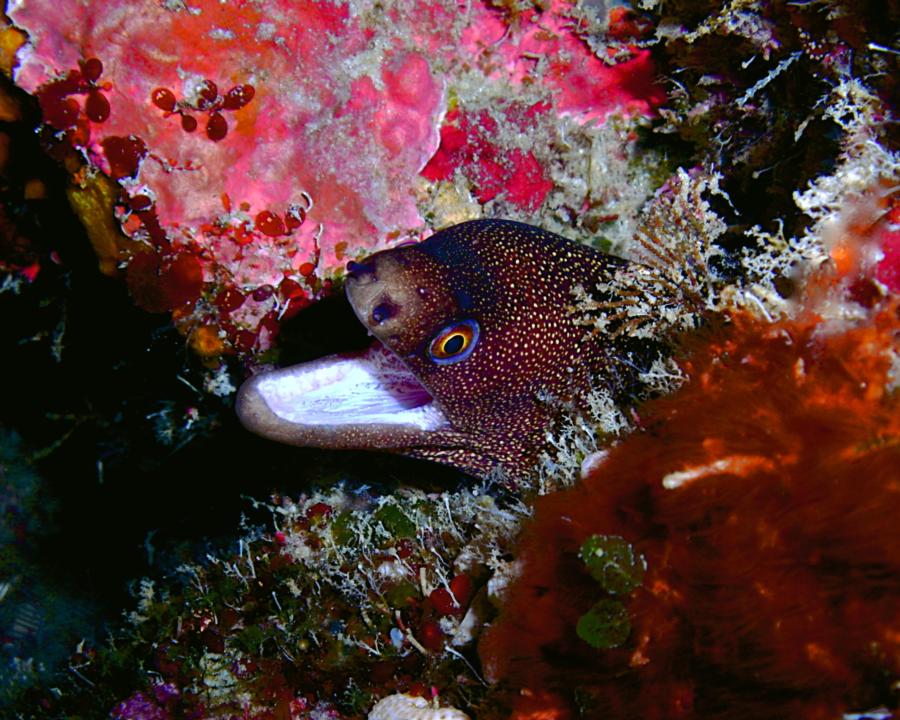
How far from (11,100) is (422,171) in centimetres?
220

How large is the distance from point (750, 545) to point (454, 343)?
1.56 metres

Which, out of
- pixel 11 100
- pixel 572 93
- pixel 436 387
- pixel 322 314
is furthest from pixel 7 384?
pixel 572 93

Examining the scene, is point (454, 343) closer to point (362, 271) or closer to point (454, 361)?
point (454, 361)

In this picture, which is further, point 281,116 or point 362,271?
point 281,116

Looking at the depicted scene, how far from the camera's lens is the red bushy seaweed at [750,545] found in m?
1.41

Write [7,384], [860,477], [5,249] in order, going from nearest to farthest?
[860,477]
[5,249]
[7,384]

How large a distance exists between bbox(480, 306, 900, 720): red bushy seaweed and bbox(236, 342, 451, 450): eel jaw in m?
1.19

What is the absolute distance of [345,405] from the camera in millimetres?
A: 3080

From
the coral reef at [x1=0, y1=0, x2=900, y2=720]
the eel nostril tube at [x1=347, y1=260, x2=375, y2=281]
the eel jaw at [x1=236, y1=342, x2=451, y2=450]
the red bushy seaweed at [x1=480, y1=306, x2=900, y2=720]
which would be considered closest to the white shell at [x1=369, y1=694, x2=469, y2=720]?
the coral reef at [x1=0, y1=0, x2=900, y2=720]

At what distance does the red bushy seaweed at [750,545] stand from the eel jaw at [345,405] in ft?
3.89

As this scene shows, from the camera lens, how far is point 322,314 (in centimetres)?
369

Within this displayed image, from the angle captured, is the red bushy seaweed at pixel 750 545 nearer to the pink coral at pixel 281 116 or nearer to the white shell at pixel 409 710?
the white shell at pixel 409 710

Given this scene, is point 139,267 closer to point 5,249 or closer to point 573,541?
point 5,249

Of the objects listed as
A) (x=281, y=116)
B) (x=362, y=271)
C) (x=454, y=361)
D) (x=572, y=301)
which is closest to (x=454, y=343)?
(x=454, y=361)
